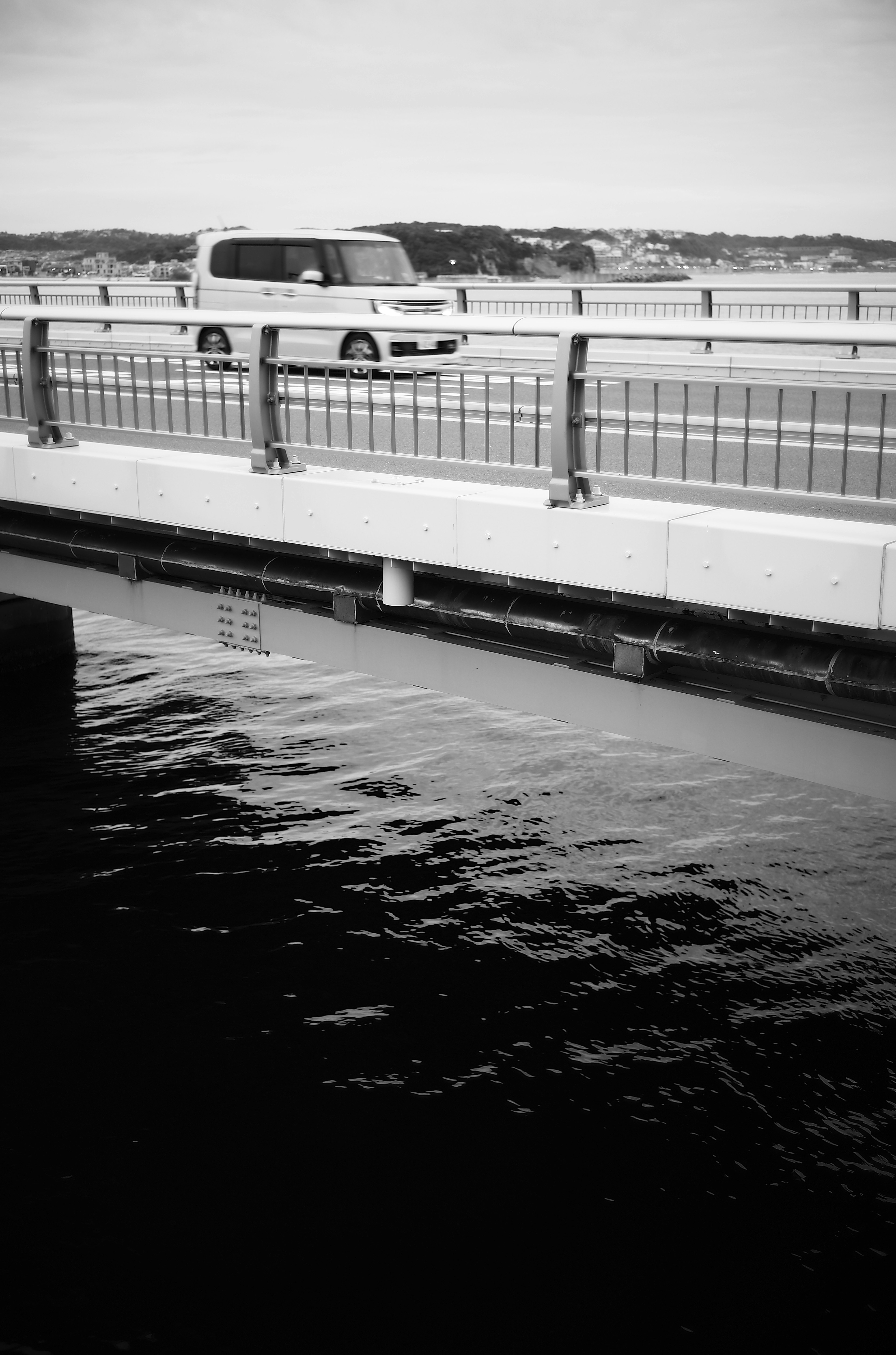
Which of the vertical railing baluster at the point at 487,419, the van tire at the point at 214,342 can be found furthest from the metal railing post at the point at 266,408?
the van tire at the point at 214,342

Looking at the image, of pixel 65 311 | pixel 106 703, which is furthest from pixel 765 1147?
pixel 106 703

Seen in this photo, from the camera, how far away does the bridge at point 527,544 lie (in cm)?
560

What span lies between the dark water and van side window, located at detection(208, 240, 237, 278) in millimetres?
7541

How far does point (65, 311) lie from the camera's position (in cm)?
838

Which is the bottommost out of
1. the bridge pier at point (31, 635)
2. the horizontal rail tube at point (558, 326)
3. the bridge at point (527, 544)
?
the bridge pier at point (31, 635)

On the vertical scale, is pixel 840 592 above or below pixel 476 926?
above

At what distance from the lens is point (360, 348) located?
1553cm

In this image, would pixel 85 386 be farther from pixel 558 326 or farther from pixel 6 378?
pixel 558 326

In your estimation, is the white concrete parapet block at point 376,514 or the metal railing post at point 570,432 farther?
the white concrete parapet block at point 376,514

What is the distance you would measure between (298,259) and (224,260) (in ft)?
4.61

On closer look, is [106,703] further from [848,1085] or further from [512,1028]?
[848,1085]

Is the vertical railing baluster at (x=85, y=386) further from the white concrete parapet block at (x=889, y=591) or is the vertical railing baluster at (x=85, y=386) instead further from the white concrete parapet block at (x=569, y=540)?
the white concrete parapet block at (x=889, y=591)

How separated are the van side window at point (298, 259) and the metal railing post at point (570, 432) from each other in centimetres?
1171

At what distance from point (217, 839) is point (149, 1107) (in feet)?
13.6
